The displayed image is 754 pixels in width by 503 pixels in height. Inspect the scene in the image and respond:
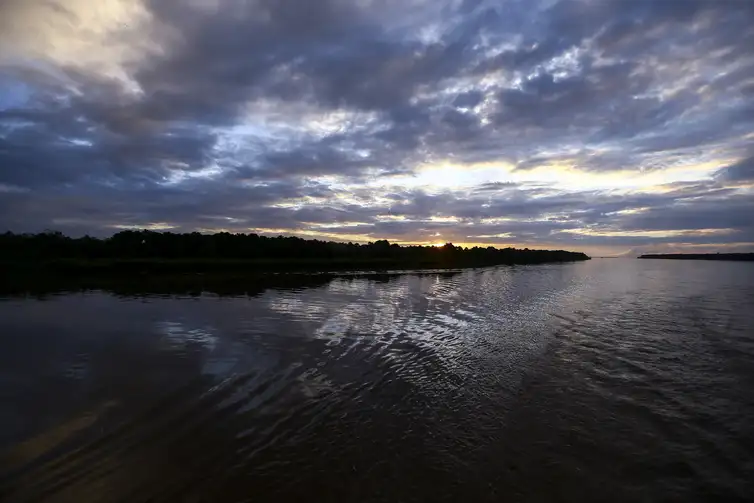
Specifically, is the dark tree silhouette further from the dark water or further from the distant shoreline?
the dark water

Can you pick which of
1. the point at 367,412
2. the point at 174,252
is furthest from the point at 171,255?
the point at 367,412

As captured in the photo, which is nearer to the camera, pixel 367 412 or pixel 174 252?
pixel 367 412

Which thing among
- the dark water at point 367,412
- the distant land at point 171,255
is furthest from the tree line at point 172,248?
the dark water at point 367,412

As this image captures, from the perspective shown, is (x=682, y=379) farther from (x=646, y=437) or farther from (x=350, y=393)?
(x=350, y=393)

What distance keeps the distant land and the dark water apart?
36771 mm

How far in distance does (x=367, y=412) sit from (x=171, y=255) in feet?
218

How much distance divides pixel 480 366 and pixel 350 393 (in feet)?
14.4

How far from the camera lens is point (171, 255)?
67.1 m

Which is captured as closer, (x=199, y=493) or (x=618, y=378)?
(x=199, y=493)

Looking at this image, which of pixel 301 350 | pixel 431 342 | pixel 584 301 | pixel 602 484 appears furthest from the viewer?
pixel 584 301

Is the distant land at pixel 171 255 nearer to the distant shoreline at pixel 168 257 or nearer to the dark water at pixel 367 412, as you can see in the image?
the distant shoreline at pixel 168 257

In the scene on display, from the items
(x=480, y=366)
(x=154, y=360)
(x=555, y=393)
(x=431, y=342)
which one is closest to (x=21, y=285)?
(x=154, y=360)

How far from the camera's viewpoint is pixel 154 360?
12281mm

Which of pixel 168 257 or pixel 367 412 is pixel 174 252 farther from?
pixel 367 412
